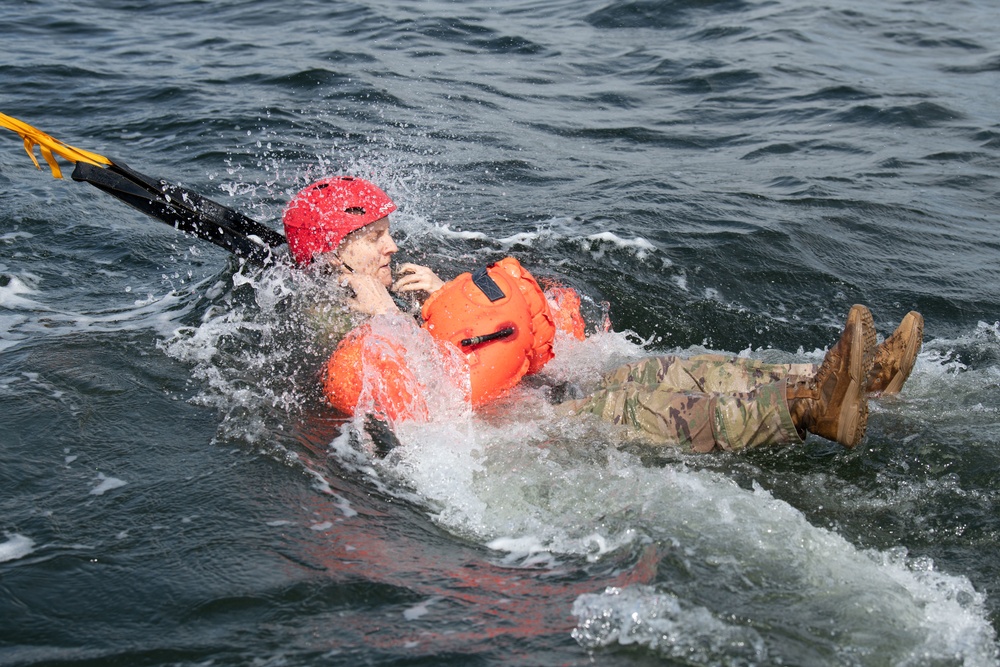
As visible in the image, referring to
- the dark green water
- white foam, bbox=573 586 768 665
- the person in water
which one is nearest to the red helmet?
the person in water

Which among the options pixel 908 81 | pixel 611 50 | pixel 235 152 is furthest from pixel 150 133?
pixel 908 81

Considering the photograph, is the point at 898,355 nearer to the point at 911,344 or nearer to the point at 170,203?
the point at 911,344

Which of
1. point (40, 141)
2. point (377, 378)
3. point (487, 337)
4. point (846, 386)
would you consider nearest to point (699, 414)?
point (846, 386)

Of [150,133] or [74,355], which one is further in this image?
[150,133]

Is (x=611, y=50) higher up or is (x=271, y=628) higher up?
(x=611, y=50)

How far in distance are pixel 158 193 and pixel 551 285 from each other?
2689mm

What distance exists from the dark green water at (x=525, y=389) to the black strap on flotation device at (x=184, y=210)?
0.86 feet

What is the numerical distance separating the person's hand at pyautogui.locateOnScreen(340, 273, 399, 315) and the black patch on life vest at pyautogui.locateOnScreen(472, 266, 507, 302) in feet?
1.52

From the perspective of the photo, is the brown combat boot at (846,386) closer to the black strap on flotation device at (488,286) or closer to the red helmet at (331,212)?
the black strap on flotation device at (488,286)

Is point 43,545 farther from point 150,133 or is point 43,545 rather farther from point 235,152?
point 150,133

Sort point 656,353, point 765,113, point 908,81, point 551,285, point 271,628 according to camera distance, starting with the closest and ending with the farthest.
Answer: point 271,628 → point 656,353 → point 551,285 → point 765,113 → point 908,81

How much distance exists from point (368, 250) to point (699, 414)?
2049 mm

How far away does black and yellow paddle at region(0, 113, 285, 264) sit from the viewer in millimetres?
5629

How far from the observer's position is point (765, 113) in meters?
11.0
